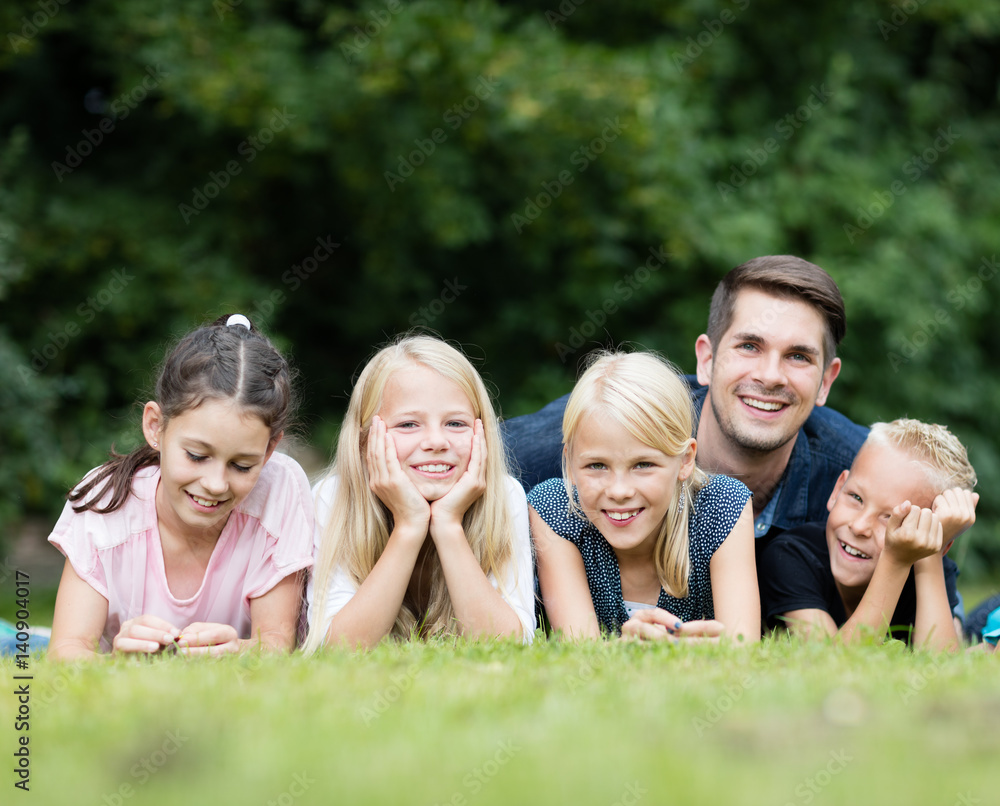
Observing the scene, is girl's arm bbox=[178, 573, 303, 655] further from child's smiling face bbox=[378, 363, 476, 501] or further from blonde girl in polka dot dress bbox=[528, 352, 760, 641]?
blonde girl in polka dot dress bbox=[528, 352, 760, 641]

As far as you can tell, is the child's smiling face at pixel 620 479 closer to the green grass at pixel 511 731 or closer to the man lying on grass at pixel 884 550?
the man lying on grass at pixel 884 550

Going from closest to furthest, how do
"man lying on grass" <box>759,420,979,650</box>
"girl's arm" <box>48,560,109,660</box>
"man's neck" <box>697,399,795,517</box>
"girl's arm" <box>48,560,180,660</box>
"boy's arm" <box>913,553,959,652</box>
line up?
"girl's arm" <box>48,560,180,660</box> → "girl's arm" <box>48,560,109,660</box> → "man lying on grass" <box>759,420,979,650</box> → "boy's arm" <box>913,553,959,652</box> → "man's neck" <box>697,399,795,517</box>

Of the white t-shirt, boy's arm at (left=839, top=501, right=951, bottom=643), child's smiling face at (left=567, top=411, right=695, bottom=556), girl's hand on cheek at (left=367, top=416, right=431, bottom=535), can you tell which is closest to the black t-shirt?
boy's arm at (left=839, top=501, right=951, bottom=643)

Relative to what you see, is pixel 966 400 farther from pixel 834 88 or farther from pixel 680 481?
pixel 680 481

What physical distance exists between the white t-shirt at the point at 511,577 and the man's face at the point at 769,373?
123cm

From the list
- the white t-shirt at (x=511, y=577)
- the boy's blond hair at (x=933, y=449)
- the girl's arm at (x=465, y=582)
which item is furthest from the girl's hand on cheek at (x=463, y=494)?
the boy's blond hair at (x=933, y=449)

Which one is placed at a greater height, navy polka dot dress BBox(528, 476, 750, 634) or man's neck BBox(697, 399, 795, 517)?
man's neck BBox(697, 399, 795, 517)

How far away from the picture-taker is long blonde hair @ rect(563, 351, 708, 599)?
427 cm

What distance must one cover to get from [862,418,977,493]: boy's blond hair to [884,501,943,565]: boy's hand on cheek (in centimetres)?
26

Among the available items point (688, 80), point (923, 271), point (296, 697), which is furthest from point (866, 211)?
point (296, 697)

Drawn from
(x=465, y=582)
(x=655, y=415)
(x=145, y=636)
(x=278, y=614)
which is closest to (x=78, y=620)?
(x=145, y=636)

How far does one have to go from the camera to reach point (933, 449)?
452cm

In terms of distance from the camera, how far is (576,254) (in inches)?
398

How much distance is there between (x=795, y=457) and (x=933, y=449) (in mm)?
933
